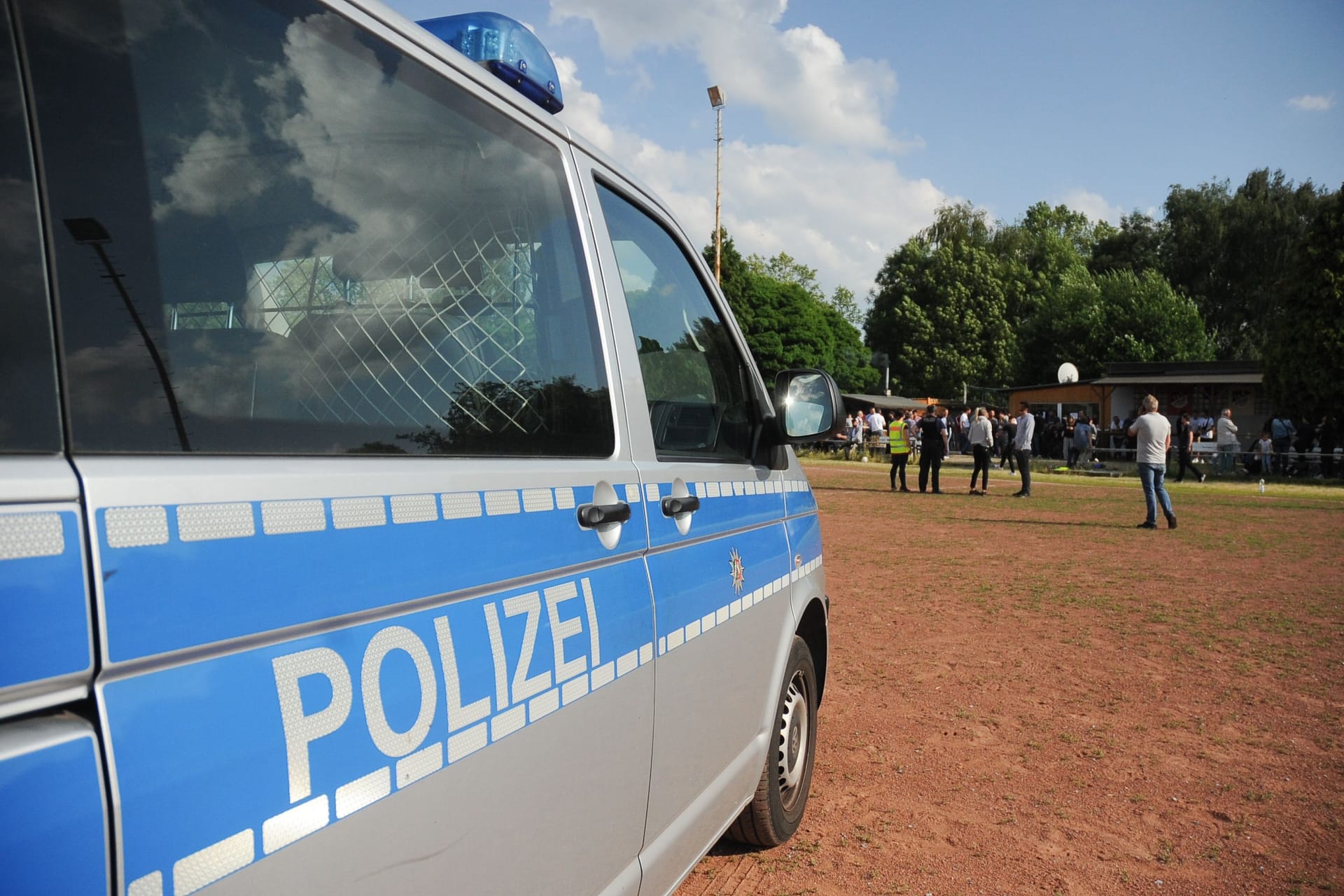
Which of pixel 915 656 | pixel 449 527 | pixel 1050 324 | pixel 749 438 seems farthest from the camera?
pixel 1050 324

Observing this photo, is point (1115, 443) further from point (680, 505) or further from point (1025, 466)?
point (680, 505)

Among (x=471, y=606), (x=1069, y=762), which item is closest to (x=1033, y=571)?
(x=1069, y=762)

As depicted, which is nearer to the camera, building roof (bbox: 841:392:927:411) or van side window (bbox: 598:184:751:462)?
van side window (bbox: 598:184:751:462)

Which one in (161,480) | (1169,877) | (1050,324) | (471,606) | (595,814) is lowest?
(1169,877)

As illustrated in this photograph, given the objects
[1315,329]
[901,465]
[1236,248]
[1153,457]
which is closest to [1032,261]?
[1236,248]

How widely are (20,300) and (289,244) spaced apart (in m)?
0.44

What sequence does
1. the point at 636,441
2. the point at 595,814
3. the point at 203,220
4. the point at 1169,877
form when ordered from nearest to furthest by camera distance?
1. the point at 203,220
2. the point at 595,814
3. the point at 636,441
4. the point at 1169,877

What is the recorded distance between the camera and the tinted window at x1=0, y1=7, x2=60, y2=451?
906 mm

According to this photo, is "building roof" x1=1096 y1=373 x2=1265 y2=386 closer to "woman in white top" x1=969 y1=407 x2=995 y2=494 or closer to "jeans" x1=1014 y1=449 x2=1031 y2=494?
"woman in white top" x1=969 y1=407 x2=995 y2=494

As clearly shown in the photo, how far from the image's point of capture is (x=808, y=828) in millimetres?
3557

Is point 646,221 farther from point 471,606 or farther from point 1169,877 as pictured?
point 1169,877

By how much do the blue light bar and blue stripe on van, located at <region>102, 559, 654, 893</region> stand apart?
1104 millimetres

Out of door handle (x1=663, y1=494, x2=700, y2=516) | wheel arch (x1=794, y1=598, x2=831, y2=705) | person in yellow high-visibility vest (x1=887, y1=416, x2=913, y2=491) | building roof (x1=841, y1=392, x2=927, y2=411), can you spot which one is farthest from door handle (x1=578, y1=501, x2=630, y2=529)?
building roof (x1=841, y1=392, x2=927, y2=411)

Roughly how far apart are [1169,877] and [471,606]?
9.48 ft
